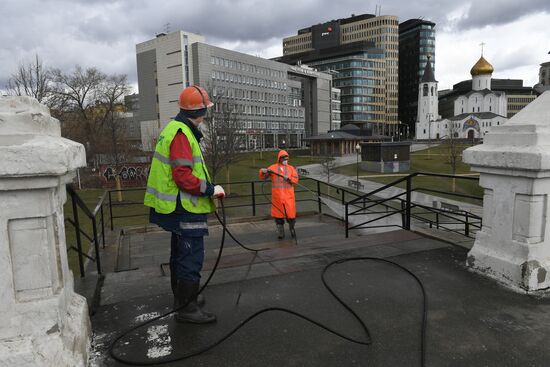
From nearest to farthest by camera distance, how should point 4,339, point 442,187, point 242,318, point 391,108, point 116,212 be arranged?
point 4,339
point 242,318
point 116,212
point 442,187
point 391,108

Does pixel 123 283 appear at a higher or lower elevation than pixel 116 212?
higher

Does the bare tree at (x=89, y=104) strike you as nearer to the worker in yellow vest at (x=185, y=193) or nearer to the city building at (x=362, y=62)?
the worker in yellow vest at (x=185, y=193)

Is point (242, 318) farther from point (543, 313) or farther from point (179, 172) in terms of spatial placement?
point (543, 313)

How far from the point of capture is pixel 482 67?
106m

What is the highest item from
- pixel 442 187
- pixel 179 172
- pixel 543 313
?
pixel 179 172

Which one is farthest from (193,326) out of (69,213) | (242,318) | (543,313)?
(69,213)

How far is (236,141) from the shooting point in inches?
1090

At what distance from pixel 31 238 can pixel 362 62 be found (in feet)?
393

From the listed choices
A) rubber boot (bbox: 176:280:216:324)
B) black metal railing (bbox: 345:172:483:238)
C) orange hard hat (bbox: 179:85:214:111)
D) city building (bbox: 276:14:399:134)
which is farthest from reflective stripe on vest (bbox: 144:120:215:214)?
city building (bbox: 276:14:399:134)

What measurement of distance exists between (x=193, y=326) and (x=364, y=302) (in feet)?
5.05

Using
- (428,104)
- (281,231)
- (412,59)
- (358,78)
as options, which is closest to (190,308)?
(281,231)

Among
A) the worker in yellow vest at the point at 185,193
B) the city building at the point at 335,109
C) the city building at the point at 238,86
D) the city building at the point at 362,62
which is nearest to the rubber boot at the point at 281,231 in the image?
the worker in yellow vest at the point at 185,193

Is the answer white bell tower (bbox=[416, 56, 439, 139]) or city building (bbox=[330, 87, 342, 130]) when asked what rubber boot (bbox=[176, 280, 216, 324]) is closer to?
city building (bbox=[330, 87, 342, 130])

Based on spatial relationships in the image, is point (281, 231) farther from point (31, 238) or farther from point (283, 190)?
point (31, 238)
